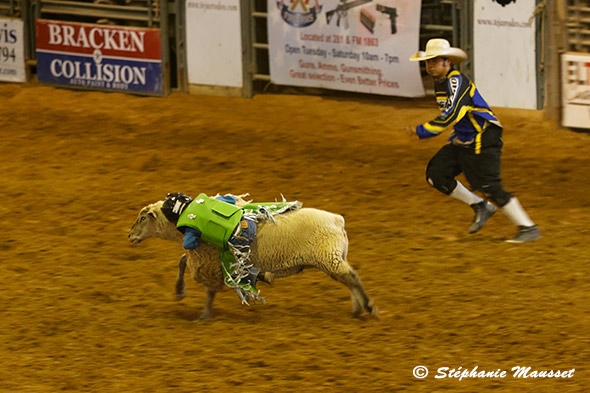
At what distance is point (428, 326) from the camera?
6488mm

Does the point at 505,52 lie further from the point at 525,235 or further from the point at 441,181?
the point at 525,235

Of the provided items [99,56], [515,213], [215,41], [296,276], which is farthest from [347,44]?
[296,276]

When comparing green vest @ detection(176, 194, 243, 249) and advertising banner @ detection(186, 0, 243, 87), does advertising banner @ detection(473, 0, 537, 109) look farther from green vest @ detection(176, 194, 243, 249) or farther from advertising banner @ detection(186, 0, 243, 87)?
green vest @ detection(176, 194, 243, 249)

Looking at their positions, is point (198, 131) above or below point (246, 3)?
below

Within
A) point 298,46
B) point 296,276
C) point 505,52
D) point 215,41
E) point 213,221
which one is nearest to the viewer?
point 213,221

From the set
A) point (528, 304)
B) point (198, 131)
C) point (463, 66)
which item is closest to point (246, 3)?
point (198, 131)

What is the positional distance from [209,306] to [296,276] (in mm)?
1134

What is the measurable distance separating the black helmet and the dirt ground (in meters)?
0.75

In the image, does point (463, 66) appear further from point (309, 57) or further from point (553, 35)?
point (309, 57)

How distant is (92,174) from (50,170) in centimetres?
57

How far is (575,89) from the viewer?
1184 cm

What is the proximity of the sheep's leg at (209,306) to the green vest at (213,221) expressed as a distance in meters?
0.39

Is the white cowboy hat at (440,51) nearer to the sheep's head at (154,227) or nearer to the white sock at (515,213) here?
the white sock at (515,213)

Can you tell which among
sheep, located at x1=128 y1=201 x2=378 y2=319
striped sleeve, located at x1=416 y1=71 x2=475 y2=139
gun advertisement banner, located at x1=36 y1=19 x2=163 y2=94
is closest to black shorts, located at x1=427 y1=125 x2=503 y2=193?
striped sleeve, located at x1=416 y1=71 x2=475 y2=139
